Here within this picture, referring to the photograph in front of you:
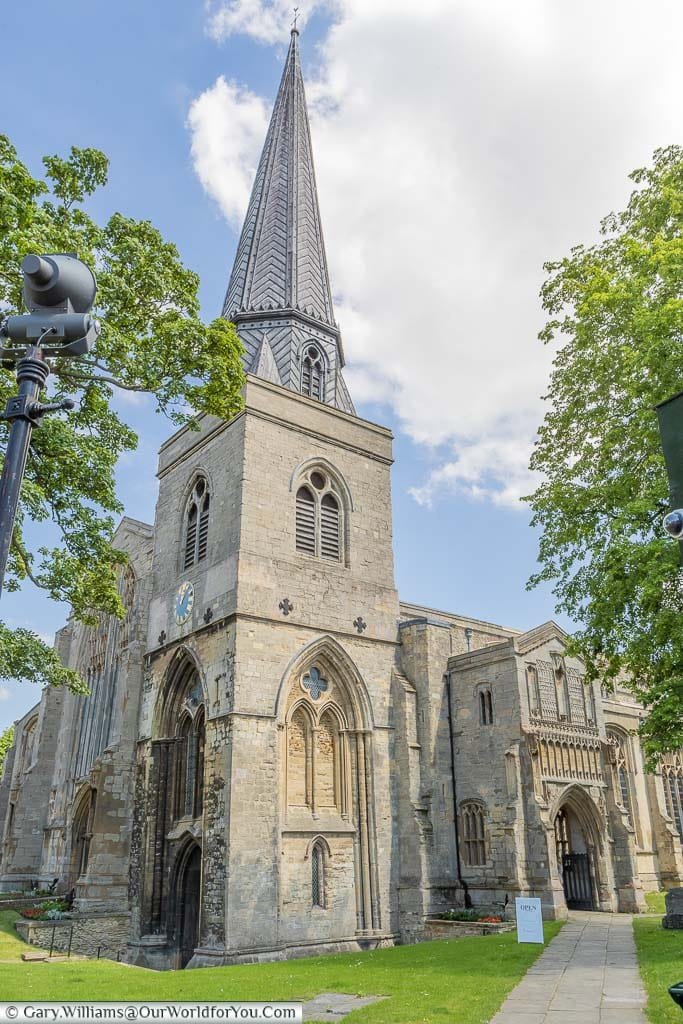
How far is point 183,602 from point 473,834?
11087mm

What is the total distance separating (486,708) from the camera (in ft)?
76.7

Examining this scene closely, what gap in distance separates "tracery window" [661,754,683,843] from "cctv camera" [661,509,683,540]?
3169cm

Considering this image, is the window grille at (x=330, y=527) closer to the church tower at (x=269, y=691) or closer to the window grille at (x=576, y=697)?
the church tower at (x=269, y=691)

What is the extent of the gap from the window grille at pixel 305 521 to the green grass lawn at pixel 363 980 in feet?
36.6

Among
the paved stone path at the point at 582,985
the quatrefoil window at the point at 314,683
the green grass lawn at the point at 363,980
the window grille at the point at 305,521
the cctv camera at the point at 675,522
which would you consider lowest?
the green grass lawn at the point at 363,980

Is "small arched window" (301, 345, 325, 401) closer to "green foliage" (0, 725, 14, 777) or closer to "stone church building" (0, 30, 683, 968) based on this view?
"stone church building" (0, 30, 683, 968)

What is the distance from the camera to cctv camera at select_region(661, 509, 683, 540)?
16.2 ft

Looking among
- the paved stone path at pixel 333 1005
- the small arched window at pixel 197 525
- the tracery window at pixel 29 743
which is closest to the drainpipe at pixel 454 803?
the small arched window at pixel 197 525

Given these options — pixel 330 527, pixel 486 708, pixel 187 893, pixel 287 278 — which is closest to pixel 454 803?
pixel 486 708

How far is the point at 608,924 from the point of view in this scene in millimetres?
18938

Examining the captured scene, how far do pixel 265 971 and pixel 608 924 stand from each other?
877 cm

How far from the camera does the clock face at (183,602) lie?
23672 millimetres

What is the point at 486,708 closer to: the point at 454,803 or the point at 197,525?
the point at 454,803

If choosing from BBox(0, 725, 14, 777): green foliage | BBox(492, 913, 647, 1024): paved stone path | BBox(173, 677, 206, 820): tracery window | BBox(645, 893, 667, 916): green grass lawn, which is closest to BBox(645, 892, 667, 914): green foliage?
BBox(645, 893, 667, 916): green grass lawn
